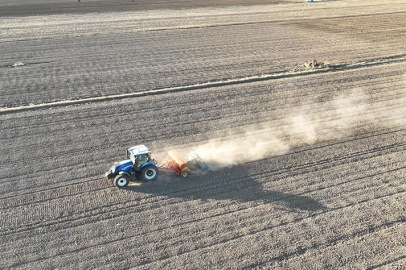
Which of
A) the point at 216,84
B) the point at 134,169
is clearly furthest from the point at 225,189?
the point at 216,84

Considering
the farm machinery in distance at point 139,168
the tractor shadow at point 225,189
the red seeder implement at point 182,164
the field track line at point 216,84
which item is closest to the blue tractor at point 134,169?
the farm machinery in distance at point 139,168

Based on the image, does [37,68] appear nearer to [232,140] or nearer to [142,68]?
[142,68]

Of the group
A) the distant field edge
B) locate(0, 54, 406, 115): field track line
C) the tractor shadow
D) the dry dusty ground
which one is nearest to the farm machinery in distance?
the tractor shadow

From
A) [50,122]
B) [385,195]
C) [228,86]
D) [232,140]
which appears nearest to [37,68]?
[50,122]

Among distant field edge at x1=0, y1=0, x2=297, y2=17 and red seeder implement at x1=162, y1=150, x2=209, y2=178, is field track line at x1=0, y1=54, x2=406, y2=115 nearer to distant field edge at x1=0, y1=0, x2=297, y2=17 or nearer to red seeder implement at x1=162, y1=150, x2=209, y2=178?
red seeder implement at x1=162, y1=150, x2=209, y2=178

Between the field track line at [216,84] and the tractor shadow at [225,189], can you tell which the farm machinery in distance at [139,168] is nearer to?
the tractor shadow at [225,189]

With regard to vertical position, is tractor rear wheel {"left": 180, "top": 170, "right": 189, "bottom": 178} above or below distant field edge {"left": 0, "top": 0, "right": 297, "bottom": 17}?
below

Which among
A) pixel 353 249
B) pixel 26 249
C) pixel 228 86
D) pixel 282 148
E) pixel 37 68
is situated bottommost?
pixel 353 249
